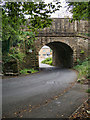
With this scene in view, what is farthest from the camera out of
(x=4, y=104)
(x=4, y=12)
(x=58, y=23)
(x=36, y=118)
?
(x=58, y=23)

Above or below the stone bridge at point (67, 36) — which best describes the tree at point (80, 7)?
below

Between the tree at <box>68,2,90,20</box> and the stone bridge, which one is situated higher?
the stone bridge

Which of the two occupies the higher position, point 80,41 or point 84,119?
point 80,41

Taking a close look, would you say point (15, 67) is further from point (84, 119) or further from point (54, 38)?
point (84, 119)

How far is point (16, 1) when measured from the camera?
371 cm

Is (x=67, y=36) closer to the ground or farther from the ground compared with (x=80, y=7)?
farther from the ground

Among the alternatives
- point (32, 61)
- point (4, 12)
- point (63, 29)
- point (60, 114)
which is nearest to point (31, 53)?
point (32, 61)

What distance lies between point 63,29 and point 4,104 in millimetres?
14356

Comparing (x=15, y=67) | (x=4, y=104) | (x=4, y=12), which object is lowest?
(x=4, y=104)

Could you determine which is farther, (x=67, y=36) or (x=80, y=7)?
(x=67, y=36)

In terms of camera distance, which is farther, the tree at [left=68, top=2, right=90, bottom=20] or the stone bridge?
the stone bridge

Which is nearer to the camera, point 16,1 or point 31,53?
point 16,1

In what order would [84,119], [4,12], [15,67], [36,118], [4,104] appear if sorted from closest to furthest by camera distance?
[84,119] → [36,118] → [4,104] → [4,12] → [15,67]

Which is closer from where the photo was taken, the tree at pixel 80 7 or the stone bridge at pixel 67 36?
the tree at pixel 80 7
